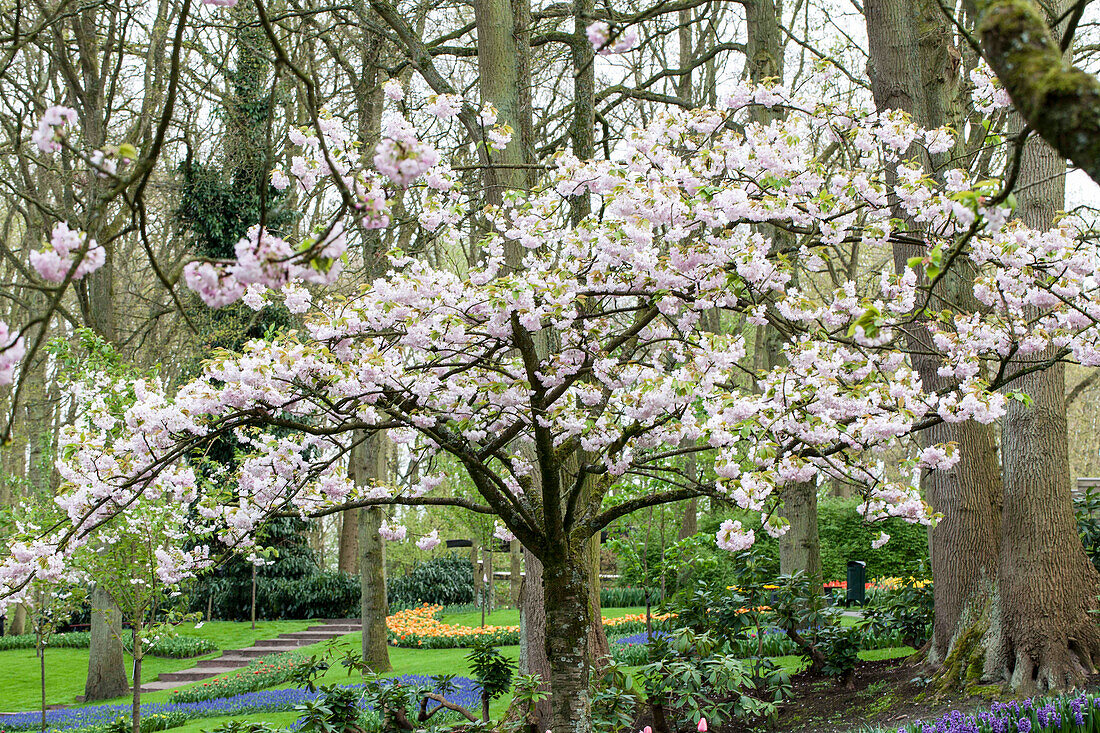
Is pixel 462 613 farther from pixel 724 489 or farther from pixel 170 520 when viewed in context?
pixel 724 489

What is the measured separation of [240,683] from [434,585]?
8.91 metres

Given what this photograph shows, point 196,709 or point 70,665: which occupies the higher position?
point 196,709

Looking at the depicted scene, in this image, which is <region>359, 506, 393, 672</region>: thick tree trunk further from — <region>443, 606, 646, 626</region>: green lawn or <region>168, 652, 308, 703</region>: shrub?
<region>443, 606, 646, 626</region>: green lawn

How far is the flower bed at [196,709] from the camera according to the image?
911cm

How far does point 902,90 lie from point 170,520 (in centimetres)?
735

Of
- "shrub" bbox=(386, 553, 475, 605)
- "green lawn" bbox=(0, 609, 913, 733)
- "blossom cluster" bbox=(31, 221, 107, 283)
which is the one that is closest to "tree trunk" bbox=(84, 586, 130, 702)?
"green lawn" bbox=(0, 609, 913, 733)

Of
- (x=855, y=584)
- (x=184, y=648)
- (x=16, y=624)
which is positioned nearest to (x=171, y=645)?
(x=184, y=648)

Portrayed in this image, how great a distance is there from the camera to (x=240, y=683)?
11.2 metres

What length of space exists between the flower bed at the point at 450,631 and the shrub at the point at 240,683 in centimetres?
220

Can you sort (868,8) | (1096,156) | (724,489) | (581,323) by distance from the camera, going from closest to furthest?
(1096,156), (724,489), (581,323), (868,8)

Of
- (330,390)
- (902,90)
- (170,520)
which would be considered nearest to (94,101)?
(170,520)

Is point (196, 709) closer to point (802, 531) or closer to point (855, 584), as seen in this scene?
point (802, 531)

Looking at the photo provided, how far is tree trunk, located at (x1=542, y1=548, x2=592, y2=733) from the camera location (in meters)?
4.62

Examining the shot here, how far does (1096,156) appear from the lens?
5.12 feet
